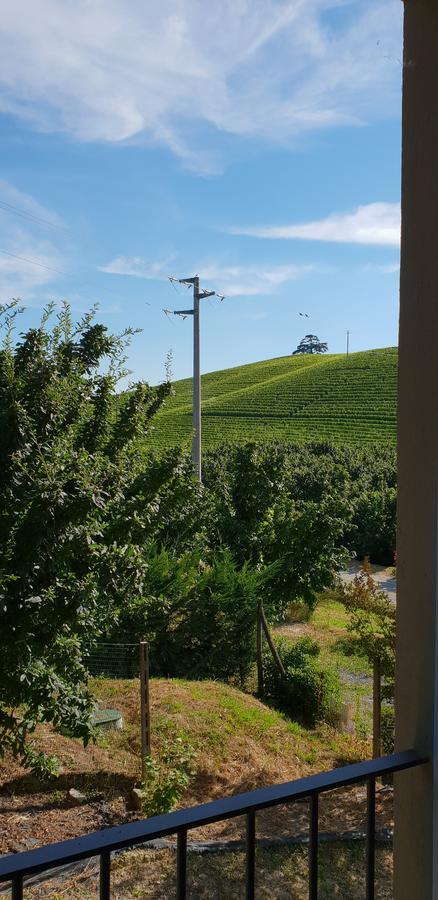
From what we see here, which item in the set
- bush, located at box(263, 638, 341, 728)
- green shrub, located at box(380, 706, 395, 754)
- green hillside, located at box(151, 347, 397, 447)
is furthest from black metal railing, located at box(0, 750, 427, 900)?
green hillside, located at box(151, 347, 397, 447)

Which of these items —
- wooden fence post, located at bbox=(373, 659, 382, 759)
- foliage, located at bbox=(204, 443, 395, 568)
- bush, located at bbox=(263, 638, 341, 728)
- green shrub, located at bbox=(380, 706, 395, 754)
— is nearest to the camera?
wooden fence post, located at bbox=(373, 659, 382, 759)

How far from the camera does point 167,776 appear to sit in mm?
4293

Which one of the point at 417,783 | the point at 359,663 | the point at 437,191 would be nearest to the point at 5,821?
the point at 417,783

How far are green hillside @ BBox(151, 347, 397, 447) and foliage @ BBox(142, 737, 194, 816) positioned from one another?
21912mm

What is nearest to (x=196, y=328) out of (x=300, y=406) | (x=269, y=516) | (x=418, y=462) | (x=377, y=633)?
(x=269, y=516)

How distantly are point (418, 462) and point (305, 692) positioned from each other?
5902mm

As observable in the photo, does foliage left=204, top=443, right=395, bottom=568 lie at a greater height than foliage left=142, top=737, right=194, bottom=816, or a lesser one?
greater

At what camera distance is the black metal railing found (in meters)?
0.85

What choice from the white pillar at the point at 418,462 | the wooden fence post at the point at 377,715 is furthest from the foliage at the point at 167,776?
the white pillar at the point at 418,462

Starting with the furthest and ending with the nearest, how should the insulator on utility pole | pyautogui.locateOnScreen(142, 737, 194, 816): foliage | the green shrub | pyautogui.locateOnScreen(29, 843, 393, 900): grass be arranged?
the insulator on utility pole → the green shrub → pyautogui.locateOnScreen(142, 737, 194, 816): foliage → pyautogui.locateOnScreen(29, 843, 393, 900): grass

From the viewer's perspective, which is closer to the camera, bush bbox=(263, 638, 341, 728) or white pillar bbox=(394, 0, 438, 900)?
white pillar bbox=(394, 0, 438, 900)

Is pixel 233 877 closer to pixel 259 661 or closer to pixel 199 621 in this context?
pixel 259 661

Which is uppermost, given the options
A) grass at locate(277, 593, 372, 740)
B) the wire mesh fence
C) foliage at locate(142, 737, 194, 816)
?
foliage at locate(142, 737, 194, 816)

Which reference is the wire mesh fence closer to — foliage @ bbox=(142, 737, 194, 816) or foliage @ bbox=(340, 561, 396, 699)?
foliage @ bbox=(142, 737, 194, 816)
